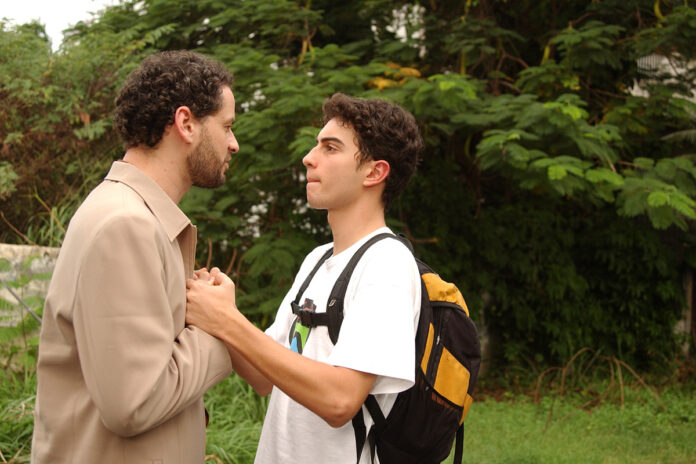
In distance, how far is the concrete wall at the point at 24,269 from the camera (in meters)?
5.37

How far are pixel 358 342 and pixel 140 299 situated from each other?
0.60 metres

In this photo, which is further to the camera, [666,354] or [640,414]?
[666,354]

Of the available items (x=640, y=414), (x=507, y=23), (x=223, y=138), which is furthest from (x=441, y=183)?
(x=223, y=138)

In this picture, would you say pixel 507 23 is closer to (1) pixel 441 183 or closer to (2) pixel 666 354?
(1) pixel 441 183

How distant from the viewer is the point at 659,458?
555cm

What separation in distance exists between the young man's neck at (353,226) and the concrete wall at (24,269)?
3938 mm

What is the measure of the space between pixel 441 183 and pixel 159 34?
3.69m

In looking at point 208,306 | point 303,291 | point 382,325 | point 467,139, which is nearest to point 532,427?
point 467,139

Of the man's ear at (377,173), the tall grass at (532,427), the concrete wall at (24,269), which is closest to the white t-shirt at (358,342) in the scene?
the man's ear at (377,173)

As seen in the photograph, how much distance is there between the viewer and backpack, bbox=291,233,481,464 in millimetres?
1967

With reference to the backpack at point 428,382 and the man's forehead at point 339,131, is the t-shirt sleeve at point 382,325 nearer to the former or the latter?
the backpack at point 428,382

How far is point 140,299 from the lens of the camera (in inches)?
61.8

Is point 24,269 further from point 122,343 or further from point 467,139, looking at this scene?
point 467,139

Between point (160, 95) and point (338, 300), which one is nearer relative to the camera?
point (160, 95)
